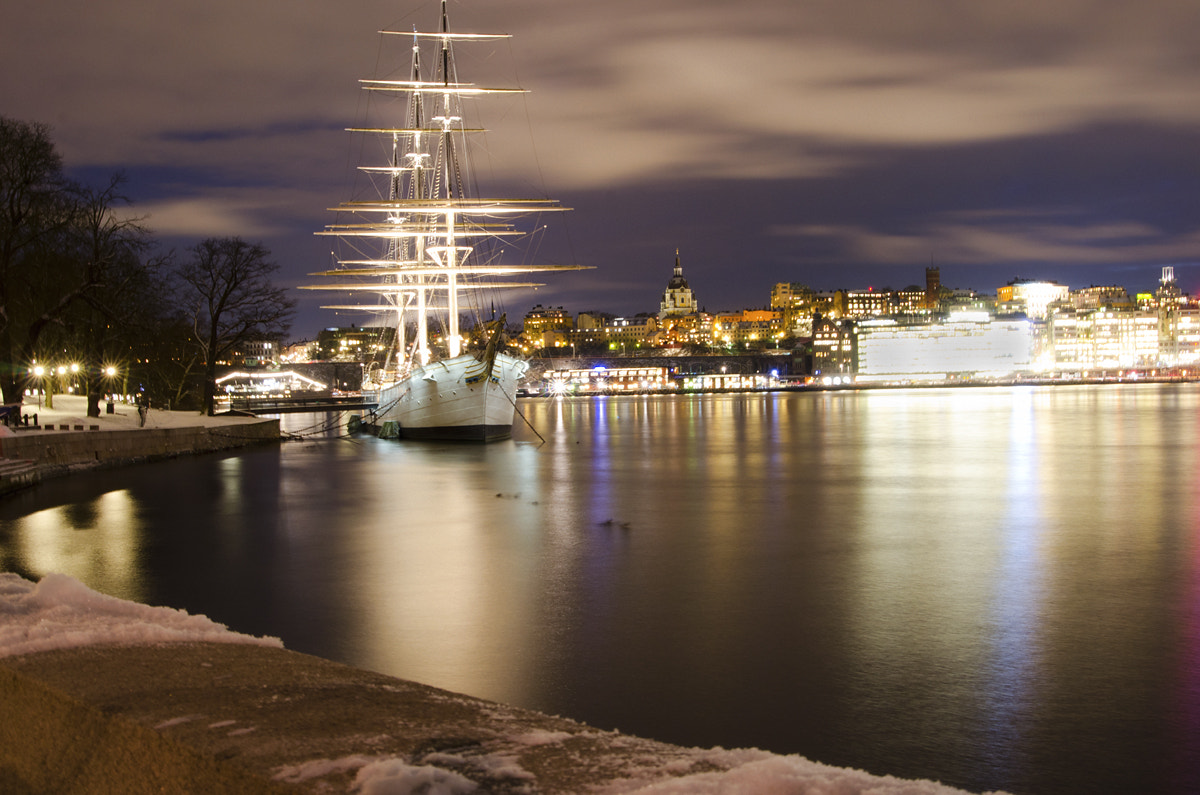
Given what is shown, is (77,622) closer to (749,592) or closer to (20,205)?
(749,592)

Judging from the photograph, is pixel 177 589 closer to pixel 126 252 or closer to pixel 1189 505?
pixel 1189 505

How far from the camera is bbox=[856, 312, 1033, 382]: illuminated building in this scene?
190000mm

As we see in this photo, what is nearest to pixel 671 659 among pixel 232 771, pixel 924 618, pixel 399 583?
pixel 924 618

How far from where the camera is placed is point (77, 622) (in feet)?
15.4

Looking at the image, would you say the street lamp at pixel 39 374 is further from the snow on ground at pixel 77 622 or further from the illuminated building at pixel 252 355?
→ the illuminated building at pixel 252 355

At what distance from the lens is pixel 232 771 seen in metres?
2.96

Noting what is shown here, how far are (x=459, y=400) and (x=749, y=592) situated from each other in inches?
1399

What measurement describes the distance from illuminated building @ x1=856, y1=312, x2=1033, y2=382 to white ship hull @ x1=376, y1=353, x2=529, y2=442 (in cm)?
15229

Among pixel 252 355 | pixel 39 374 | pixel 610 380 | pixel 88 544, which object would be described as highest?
pixel 252 355

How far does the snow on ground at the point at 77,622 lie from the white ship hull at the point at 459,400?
3958cm

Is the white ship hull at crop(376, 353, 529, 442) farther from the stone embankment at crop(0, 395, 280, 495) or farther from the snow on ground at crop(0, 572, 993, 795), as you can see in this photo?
the snow on ground at crop(0, 572, 993, 795)

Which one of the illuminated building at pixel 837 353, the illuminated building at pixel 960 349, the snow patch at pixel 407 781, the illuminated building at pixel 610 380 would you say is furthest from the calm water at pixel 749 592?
the illuminated building at pixel 837 353

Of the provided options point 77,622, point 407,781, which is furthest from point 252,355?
point 407,781

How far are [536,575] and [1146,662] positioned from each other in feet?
25.0
